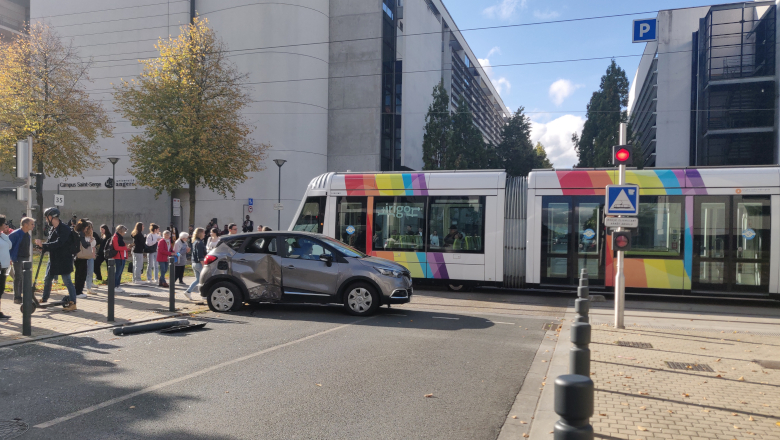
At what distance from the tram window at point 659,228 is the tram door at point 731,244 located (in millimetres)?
398

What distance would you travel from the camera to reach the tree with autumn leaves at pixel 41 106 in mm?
27234

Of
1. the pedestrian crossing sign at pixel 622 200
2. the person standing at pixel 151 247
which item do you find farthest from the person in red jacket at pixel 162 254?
the pedestrian crossing sign at pixel 622 200

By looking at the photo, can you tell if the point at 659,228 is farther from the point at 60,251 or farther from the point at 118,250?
the point at 118,250

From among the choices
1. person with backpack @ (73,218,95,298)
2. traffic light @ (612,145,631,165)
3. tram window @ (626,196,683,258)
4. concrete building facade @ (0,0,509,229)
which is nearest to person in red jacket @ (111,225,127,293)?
person with backpack @ (73,218,95,298)

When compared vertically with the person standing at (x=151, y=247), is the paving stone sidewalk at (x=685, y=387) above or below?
below

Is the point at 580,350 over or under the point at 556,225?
under

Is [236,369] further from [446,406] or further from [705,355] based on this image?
[705,355]

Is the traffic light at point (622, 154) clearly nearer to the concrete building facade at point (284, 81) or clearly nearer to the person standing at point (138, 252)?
the person standing at point (138, 252)

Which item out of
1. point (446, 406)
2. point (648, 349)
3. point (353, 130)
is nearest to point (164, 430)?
point (446, 406)

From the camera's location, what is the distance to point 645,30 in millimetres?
15914

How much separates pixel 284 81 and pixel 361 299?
28.5 metres

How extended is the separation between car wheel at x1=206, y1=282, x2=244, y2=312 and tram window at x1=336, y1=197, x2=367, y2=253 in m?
5.15

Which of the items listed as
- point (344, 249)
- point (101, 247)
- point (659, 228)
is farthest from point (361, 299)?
point (101, 247)

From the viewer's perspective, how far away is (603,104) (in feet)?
139
